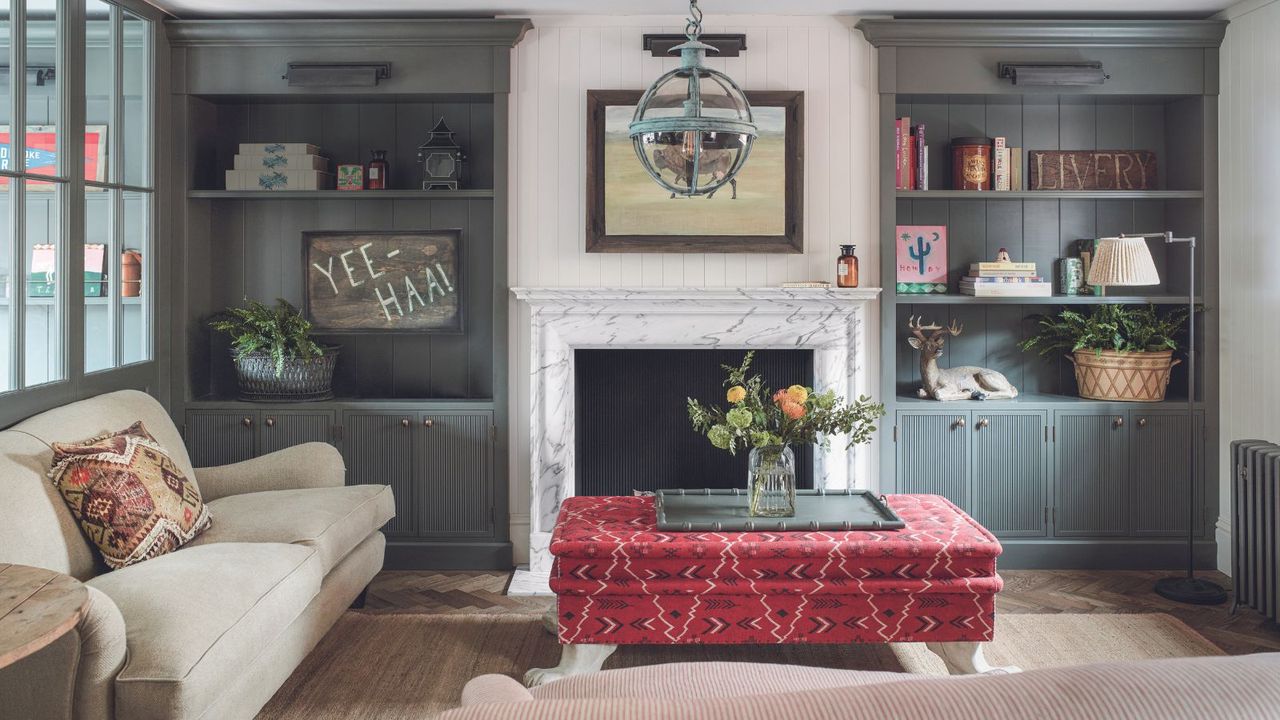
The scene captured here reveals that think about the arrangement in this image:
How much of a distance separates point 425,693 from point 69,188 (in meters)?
2.18

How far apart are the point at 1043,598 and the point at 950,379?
1.02 metres

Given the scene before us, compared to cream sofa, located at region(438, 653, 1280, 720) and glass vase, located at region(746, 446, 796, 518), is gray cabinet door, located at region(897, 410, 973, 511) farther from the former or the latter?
cream sofa, located at region(438, 653, 1280, 720)

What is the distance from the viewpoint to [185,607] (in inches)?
95.7

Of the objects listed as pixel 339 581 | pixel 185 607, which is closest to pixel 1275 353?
pixel 339 581

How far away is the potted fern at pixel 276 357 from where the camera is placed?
4.34m

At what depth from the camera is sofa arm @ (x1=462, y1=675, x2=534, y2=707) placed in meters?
1.54

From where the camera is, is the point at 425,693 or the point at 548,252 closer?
the point at 425,693

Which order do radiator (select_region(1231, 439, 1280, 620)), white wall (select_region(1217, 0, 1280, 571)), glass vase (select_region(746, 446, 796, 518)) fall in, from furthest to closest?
1. white wall (select_region(1217, 0, 1280, 571))
2. radiator (select_region(1231, 439, 1280, 620))
3. glass vase (select_region(746, 446, 796, 518))

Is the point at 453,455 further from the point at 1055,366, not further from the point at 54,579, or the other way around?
the point at 1055,366

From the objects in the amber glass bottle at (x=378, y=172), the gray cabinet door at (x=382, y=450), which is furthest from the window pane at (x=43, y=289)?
the amber glass bottle at (x=378, y=172)

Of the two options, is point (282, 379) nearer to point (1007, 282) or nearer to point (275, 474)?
point (275, 474)

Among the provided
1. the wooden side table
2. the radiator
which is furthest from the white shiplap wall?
the wooden side table

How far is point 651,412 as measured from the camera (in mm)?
4621

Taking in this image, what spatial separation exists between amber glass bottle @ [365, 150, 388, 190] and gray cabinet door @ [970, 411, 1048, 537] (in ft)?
9.41
